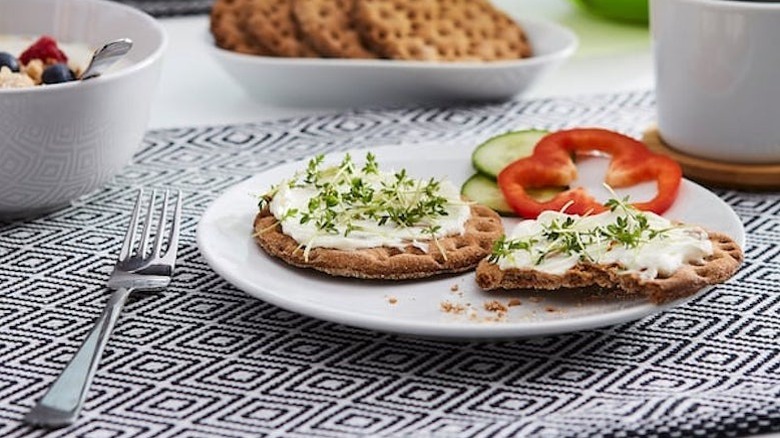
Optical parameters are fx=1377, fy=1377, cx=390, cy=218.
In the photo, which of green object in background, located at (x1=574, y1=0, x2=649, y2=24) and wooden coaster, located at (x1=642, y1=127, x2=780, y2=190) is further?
green object in background, located at (x1=574, y1=0, x2=649, y2=24)

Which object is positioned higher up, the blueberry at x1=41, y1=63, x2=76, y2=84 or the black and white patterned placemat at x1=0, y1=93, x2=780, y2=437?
the blueberry at x1=41, y1=63, x2=76, y2=84

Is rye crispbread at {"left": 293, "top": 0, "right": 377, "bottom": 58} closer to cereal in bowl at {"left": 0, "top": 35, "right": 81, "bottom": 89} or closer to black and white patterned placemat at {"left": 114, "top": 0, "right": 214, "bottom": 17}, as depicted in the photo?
cereal in bowl at {"left": 0, "top": 35, "right": 81, "bottom": 89}

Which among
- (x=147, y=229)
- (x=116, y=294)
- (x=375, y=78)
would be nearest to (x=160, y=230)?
(x=147, y=229)

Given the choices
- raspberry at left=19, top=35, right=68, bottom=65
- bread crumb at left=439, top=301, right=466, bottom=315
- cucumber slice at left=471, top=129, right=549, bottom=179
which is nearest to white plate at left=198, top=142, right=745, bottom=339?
bread crumb at left=439, top=301, right=466, bottom=315

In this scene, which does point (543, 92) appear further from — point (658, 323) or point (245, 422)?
point (245, 422)

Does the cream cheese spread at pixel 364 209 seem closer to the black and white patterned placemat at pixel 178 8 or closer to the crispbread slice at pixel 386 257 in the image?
the crispbread slice at pixel 386 257

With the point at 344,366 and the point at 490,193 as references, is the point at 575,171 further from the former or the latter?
the point at 344,366

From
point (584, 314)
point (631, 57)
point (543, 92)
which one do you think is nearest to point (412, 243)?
point (584, 314)
